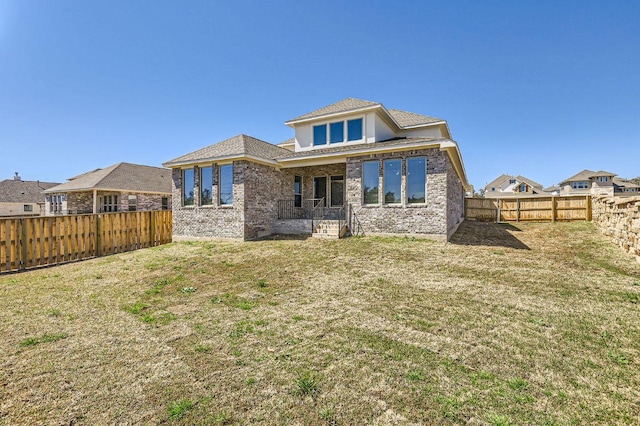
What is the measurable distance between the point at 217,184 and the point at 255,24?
7.70m

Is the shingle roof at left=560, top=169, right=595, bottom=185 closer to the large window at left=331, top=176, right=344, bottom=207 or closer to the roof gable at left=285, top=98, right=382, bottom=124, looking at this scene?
the roof gable at left=285, top=98, right=382, bottom=124

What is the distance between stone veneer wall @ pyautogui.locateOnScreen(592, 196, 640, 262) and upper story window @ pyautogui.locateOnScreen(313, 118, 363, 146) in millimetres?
10581

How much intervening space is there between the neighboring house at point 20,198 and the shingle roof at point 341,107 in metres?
40.3

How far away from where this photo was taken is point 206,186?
568 inches

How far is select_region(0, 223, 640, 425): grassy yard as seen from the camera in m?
2.68

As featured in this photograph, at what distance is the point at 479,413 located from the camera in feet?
8.49

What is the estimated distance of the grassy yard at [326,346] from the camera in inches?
105

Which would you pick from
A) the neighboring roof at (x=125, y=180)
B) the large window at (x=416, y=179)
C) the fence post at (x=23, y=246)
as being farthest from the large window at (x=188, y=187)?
the neighboring roof at (x=125, y=180)

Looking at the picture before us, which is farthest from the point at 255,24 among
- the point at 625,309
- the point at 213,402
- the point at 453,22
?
the point at 625,309

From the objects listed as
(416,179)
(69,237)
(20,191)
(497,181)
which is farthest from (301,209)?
(497,181)

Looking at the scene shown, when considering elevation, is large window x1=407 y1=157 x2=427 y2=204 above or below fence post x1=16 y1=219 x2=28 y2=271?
above

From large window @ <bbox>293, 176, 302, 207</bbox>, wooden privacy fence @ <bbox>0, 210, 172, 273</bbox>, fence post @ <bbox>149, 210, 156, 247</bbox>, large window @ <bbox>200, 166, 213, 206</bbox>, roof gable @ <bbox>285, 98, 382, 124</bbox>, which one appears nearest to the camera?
wooden privacy fence @ <bbox>0, 210, 172, 273</bbox>

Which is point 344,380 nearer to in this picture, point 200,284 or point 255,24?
point 200,284

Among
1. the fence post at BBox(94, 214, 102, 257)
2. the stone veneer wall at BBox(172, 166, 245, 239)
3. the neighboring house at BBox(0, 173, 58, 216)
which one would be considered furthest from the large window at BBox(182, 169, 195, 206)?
the neighboring house at BBox(0, 173, 58, 216)
